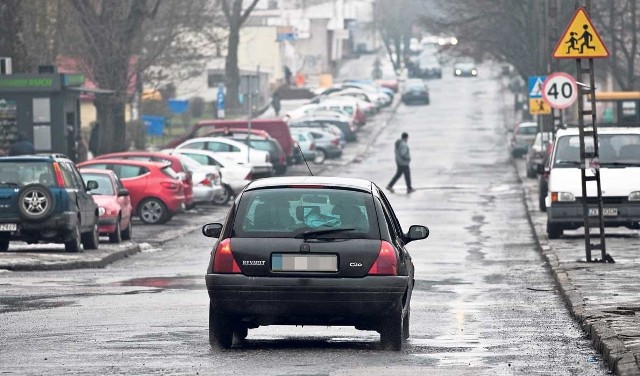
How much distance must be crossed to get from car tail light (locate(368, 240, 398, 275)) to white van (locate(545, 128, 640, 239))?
49.2ft

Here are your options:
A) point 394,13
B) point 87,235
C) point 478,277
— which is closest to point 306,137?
point 87,235

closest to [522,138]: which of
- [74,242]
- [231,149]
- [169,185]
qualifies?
[231,149]

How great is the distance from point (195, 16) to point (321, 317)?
50.2m

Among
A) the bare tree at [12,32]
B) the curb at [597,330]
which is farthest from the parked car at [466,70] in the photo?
the curb at [597,330]

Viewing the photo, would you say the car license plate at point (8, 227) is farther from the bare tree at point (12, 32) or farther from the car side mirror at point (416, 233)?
the bare tree at point (12, 32)

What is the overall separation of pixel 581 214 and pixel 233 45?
64.3m

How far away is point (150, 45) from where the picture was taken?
6131 cm

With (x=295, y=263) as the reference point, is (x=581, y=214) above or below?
below

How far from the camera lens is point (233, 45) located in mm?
90750

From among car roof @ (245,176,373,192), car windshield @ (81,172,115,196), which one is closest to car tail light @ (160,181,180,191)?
car windshield @ (81,172,115,196)

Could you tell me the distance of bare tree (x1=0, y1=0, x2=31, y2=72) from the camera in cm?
3969

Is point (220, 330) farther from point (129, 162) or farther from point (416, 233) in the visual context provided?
point (129, 162)

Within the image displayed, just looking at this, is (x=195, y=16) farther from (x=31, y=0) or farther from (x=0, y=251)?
(x=0, y=251)

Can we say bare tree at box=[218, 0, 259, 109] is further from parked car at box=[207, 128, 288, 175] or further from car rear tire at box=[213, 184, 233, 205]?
car rear tire at box=[213, 184, 233, 205]
